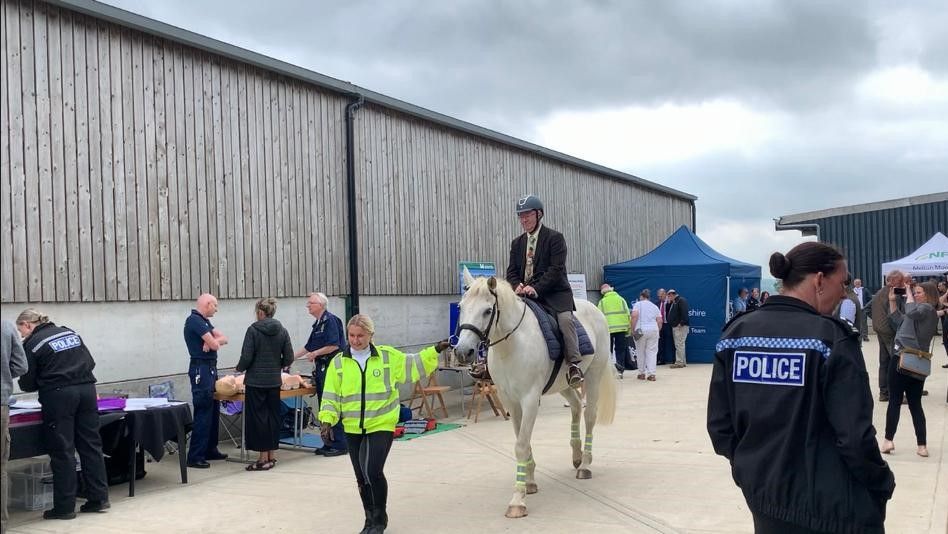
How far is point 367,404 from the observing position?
5496mm

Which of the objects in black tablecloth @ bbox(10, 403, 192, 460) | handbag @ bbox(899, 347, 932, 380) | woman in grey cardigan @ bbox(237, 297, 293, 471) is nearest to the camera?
black tablecloth @ bbox(10, 403, 192, 460)

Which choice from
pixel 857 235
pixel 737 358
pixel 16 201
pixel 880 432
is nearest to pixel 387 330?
pixel 16 201

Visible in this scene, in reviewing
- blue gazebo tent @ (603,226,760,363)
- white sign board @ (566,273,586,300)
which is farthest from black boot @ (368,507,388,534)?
blue gazebo tent @ (603,226,760,363)

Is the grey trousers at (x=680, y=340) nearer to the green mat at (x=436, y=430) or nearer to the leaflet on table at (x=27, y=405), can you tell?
the green mat at (x=436, y=430)

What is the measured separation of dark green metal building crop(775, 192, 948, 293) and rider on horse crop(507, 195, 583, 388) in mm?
22169

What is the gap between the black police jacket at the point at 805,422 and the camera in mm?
2590

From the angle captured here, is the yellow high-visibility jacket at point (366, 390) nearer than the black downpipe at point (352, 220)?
Yes

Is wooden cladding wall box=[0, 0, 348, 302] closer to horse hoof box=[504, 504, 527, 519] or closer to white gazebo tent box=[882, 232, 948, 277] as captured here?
horse hoof box=[504, 504, 527, 519]

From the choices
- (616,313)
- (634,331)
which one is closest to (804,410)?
(616,313)

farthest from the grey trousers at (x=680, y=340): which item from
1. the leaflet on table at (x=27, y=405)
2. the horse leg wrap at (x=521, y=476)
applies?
the leaflet on table at (x=27, y=405)

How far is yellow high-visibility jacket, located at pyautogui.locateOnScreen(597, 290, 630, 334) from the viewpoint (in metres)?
→ 16.1

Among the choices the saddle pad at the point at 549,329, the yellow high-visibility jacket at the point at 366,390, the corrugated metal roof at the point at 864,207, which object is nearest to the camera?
the yellow high-visibility jacket at the point at 366,390

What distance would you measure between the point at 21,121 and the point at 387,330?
645 cm

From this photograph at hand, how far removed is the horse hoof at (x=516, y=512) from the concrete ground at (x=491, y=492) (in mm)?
107
